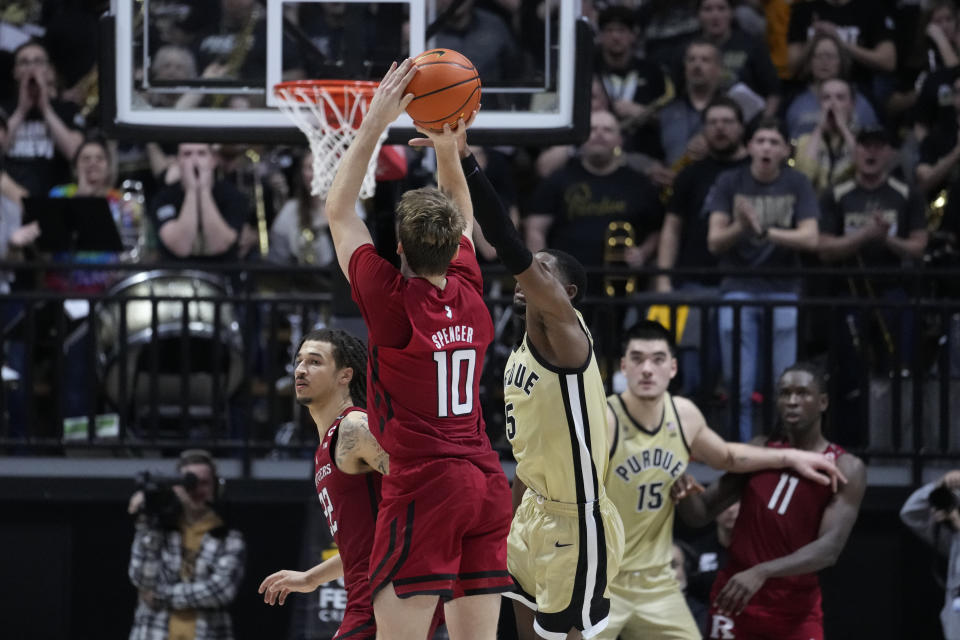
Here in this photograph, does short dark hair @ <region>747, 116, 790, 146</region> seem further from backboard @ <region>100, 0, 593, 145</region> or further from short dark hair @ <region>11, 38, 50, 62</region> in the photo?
short dark hair @ <region>11, 38, 50, 62</region>

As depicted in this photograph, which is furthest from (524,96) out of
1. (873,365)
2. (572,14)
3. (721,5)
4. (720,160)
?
(721,5)

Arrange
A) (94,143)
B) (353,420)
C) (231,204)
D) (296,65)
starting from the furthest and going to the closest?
(94,143) → (231,204) → (296,65) → (353,420)

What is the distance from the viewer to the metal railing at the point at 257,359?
892 centimetres

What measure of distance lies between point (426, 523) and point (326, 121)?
2536 millimetres

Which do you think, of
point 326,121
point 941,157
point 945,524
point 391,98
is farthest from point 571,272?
point 941,157

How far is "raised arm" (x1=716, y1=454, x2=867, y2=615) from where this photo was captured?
722 centimetres

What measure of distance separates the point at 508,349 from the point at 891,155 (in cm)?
276

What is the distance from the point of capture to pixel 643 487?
7242mm

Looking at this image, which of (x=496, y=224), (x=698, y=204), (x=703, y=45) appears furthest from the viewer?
(x=703, y=45)

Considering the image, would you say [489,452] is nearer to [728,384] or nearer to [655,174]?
[728,384]

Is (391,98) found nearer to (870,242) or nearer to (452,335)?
(452,335)

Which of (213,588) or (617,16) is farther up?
(617,16)

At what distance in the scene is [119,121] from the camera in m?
7.52

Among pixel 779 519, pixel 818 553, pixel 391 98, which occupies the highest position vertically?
pixel 391 98
